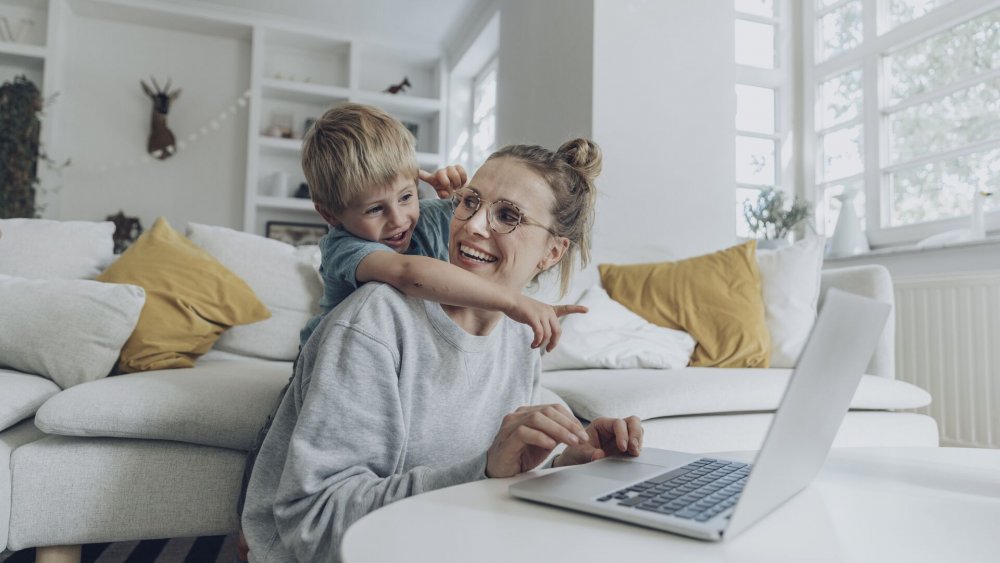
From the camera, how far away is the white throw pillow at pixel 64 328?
5.09ft

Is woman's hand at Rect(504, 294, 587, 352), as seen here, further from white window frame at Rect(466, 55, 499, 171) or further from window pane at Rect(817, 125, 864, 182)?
white window frame at Rect(466, 55, 499, 171)

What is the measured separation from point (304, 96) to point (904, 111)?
4271mm

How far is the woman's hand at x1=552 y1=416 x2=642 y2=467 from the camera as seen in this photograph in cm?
79

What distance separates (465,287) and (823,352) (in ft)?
1.60

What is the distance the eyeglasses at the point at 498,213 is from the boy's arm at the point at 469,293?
9cm

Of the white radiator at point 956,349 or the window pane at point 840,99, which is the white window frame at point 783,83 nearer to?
the window pane at point 840,99

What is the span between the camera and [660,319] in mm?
2391

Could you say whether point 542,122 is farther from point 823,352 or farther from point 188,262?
point 823,352

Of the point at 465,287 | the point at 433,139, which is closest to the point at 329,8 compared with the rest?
the point at 433,139

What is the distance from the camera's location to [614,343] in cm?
223

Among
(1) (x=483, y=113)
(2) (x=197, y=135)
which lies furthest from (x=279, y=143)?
(1) (x=483, y=113)

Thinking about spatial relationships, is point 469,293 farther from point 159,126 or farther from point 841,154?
point 159,126

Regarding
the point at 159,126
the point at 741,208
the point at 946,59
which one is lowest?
the point at 741,208

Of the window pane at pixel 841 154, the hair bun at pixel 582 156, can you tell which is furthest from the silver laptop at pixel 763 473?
the window pane at pixel 841 154
